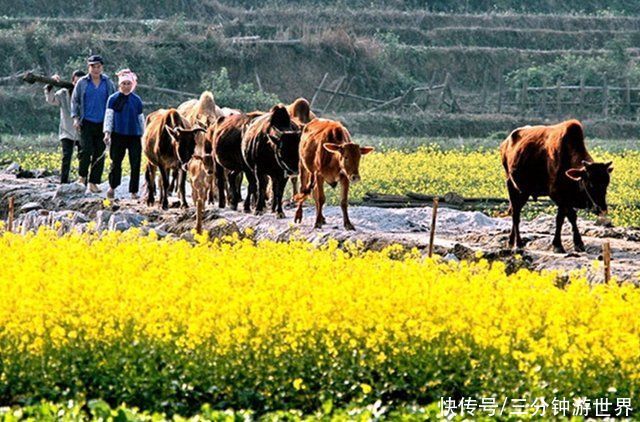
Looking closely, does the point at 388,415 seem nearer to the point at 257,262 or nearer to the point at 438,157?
the point at 257,262

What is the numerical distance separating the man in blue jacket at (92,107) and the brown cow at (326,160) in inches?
152

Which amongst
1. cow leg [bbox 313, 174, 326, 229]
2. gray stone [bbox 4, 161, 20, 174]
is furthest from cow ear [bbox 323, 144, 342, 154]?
gray stone [bbox 4, 161, 20, 174]

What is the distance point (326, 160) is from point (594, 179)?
3.01 meters

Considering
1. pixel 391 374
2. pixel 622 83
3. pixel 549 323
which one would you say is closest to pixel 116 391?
pixel 391 374

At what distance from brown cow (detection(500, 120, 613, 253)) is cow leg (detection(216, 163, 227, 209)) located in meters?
4.63

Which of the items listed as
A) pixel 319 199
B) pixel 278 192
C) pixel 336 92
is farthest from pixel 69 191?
pixel 336 92

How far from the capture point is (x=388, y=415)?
1012cm

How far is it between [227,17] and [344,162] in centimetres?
4152

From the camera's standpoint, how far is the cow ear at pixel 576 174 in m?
17.6

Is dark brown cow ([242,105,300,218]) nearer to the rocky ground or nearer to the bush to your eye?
the rocky ground

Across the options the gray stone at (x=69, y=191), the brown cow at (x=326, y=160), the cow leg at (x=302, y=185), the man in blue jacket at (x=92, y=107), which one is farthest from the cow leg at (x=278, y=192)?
the gray stone at (x=69, y=191)

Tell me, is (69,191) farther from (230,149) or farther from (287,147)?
(287,147)

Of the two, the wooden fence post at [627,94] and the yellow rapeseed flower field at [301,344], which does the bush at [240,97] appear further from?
the yellow rapeseed flower field at [301,344]

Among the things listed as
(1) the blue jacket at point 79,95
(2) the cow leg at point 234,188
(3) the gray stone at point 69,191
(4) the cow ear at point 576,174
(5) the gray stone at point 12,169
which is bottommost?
(5) the gray stone at point 12,169
